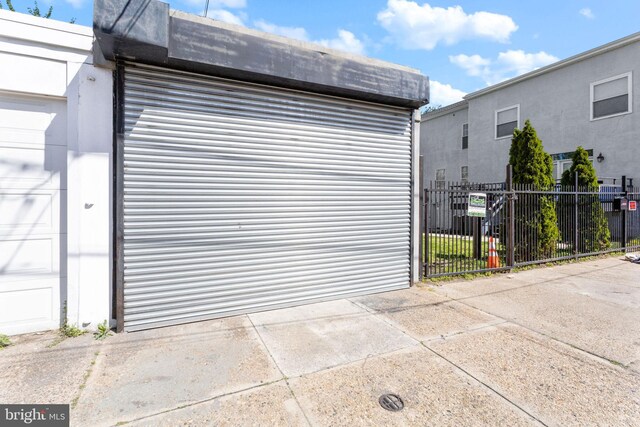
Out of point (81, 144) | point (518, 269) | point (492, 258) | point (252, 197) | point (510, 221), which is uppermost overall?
point (81, 144)

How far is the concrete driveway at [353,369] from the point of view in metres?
2.47

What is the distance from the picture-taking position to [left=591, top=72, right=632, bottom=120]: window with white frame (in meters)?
11.4

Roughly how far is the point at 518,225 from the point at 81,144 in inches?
341

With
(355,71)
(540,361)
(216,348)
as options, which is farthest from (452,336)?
(355,71)

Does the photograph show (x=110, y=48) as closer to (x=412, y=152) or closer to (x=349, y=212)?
(x=349, y=212)

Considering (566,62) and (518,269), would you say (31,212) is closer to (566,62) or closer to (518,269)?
(518,269)

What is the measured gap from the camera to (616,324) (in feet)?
13.7

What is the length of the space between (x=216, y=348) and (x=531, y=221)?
305 inches

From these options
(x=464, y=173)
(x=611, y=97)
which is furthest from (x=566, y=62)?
(x=464, y=173)

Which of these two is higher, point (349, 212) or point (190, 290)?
point (349, 212)

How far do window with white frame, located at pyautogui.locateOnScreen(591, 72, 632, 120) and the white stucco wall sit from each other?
15.9 meters

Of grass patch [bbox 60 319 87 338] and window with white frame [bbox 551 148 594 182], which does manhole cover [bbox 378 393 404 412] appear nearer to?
grass patch [bbox 60 319 87 338]

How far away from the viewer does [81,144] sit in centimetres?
374

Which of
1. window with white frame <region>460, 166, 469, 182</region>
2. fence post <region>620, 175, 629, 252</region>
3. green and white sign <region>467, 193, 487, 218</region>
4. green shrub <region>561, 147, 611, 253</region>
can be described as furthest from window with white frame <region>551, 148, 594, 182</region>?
green and white sign <region>467, 193, 487, 218</region>
